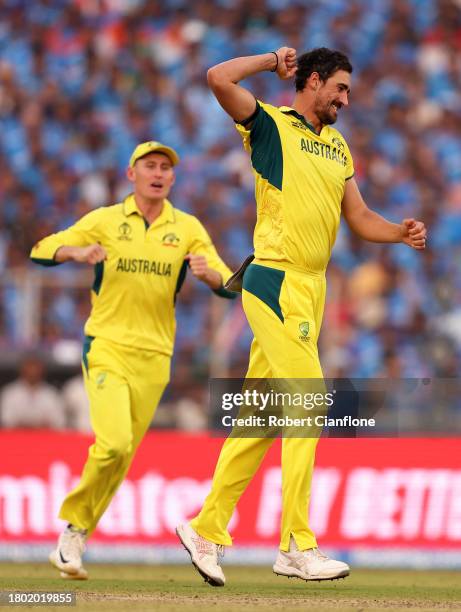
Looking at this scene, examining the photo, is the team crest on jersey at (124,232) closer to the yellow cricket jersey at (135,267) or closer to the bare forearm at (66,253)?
the yellow cricket jersey at (135,267)

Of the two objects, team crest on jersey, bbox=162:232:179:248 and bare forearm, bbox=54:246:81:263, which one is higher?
team crest on jersey, bbox=162:232:179:248

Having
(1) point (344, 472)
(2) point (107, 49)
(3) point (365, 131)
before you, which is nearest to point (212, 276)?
(1) point (344, 472)

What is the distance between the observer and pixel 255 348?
7.36 m

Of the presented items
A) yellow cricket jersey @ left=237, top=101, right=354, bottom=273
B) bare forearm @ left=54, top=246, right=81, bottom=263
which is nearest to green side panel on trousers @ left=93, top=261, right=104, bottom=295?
bare forearm @ left=54, top=246, right=81, bottom=263

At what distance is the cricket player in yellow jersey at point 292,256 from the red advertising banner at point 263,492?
12.8 ft

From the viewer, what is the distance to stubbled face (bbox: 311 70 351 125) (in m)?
7.25

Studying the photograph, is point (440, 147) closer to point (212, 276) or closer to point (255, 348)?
point (212, 276)

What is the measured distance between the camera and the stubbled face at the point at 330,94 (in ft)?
23.8

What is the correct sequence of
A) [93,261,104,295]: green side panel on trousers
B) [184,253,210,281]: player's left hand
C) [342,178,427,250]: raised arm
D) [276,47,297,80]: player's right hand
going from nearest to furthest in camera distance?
[276,47,297,80]: player's right hand → [342,178,427,250]: raised arm → [184,253,210,281]: player's left hand → [93,261,104,295]: green side panel on trousers

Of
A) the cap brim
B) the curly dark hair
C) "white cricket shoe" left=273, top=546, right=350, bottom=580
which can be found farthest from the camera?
the cap brim

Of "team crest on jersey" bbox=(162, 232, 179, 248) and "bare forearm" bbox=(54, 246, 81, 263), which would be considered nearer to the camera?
"bare forearm" bbox=(54, 246, 81, 263)

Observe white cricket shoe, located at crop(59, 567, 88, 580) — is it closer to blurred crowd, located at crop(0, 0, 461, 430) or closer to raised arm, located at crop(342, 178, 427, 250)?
raised arm, located at crop(342, 178, 427, 250)

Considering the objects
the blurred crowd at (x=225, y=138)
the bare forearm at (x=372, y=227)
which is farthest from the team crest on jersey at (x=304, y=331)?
the blurred crowd at (x=225, y=138)

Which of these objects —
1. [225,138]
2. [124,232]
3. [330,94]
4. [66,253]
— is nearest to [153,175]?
[124,232]
